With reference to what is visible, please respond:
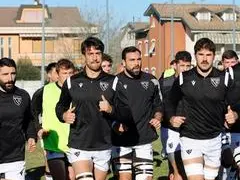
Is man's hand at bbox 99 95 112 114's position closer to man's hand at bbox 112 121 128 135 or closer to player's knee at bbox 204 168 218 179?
man's hand at bbox 112 121 128 135

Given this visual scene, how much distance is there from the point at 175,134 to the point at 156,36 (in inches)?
2265

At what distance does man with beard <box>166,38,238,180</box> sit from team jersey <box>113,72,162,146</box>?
629 mm

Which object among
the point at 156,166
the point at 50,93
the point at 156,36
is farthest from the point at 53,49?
the point at 50,93

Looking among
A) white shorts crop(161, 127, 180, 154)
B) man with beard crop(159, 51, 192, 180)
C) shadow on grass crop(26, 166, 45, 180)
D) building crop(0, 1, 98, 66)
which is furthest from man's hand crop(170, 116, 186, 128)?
building crop(0, 1, 98, 66)

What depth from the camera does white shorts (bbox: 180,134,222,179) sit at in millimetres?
8586

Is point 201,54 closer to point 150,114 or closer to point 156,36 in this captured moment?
point 150,114

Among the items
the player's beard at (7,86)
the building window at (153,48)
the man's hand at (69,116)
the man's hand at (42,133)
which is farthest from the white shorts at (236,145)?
the building window at (153,48)

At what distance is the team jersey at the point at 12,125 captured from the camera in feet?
26.0

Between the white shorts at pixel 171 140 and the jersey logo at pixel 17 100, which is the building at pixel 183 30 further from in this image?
the jersey logo at pixel 17 100

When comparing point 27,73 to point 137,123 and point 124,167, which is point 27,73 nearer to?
point 124,167

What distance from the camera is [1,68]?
26.3 feet

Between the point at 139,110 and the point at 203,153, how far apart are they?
3.72ft

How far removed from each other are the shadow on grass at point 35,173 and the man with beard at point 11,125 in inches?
213

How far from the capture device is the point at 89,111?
8219 mm
